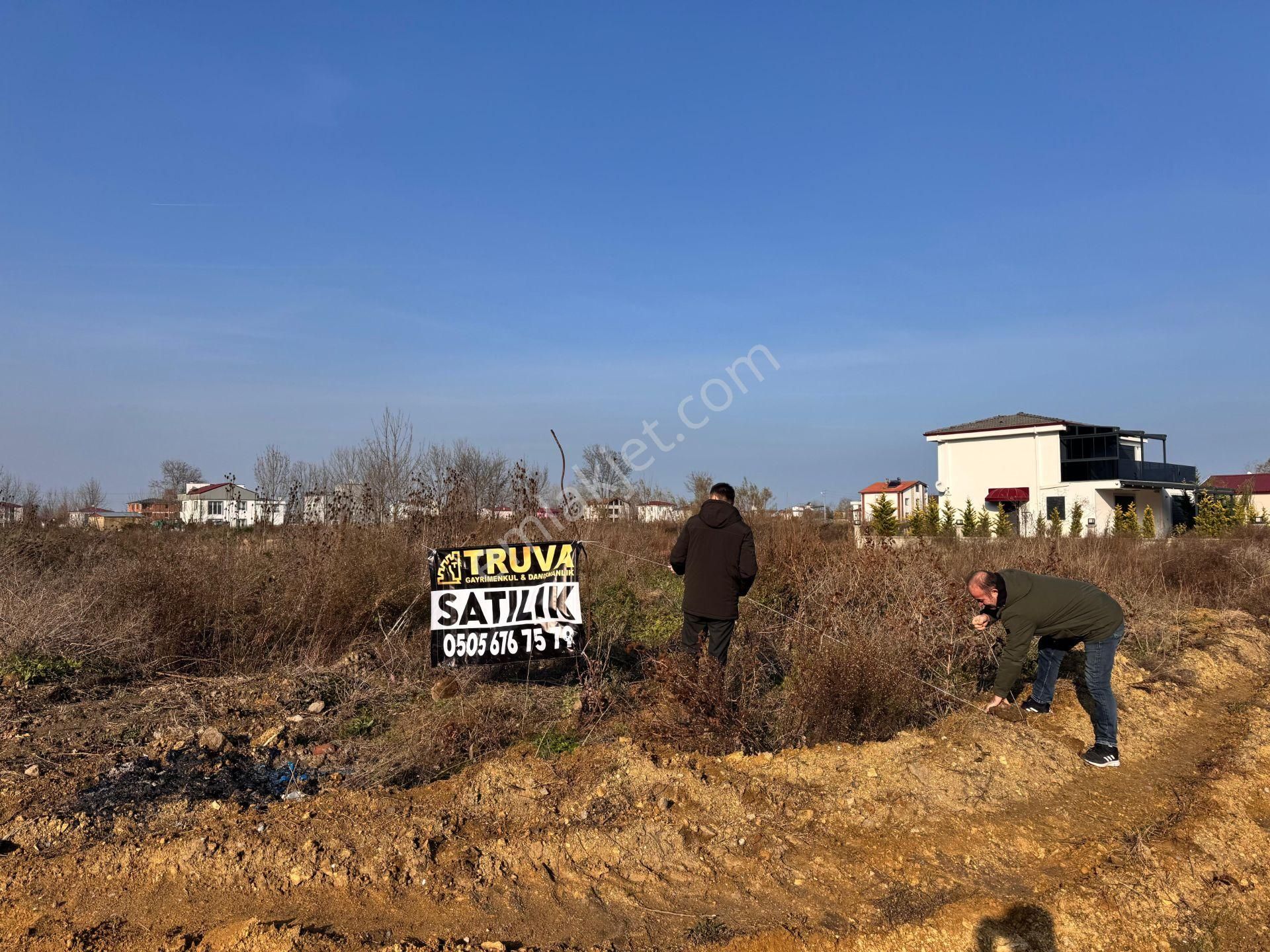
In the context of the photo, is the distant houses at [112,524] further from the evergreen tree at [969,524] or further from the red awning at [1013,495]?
the red awning at [1013,495]

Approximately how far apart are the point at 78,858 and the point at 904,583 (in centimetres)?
684

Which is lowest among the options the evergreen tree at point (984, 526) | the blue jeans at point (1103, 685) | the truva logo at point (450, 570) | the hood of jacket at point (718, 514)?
the blue jeans at point (1103, 685)

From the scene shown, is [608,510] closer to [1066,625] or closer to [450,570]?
[450,570]

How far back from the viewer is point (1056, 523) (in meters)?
30.4

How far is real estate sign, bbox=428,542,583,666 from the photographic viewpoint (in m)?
7.27

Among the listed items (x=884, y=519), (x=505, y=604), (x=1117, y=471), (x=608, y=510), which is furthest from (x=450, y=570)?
(x=1117, y=471)

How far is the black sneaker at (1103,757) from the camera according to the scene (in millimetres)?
6191

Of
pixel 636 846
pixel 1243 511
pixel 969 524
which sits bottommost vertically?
pixel 636 846

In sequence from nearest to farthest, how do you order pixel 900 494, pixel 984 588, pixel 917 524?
pixel 984 588
pixel 917 524
pixel 900 494

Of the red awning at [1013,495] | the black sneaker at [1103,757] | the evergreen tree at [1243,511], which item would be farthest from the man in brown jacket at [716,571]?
the red awning at [1013,495]

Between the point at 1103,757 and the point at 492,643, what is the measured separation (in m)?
4.89

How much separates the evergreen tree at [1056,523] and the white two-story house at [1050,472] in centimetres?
163

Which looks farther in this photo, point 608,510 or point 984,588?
point 608,510

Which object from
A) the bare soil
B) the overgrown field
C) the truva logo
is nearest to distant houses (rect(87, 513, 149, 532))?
the overgrown field
